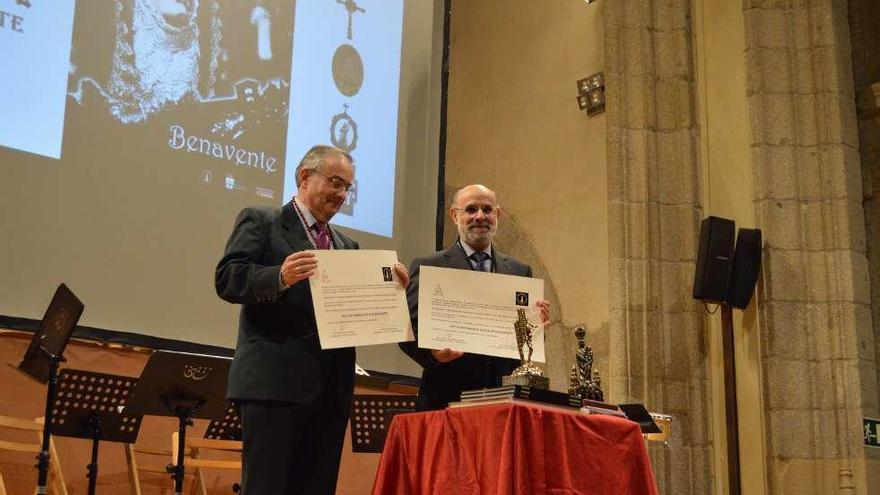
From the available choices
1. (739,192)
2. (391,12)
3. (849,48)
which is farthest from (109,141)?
(849,48)

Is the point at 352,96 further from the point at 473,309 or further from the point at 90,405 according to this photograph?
the point at 473,309

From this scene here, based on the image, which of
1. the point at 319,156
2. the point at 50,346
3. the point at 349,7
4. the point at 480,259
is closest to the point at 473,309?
the point at 480,259

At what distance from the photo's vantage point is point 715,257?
707 cm

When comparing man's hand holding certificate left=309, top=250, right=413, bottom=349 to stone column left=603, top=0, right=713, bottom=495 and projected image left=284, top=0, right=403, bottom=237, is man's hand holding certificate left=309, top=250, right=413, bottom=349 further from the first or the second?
stone column left=603, top=0, right=713, bottom=495

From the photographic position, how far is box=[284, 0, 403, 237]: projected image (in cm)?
749

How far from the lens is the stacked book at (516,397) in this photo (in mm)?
3688

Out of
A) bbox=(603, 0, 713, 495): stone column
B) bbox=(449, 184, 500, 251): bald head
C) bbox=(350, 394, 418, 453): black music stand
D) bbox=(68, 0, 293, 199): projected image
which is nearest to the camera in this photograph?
bbox=(449, 184, 500, 251): bald head

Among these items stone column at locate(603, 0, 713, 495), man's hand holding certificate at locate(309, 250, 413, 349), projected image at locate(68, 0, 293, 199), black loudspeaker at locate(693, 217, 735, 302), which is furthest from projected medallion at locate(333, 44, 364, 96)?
man's hand holding certificate at locate(309, 250, 413, 349)

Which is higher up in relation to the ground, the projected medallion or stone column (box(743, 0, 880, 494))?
the projected medallion

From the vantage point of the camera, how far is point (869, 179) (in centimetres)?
768

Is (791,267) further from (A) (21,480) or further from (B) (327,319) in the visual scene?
(A) (21,480)

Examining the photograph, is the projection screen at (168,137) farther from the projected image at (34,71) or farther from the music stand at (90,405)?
the music stand at (90,405)

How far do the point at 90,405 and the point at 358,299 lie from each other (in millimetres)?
1760

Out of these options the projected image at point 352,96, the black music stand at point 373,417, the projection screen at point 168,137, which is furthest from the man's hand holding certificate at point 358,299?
the projected image at point 352,96
